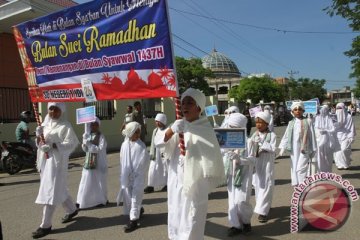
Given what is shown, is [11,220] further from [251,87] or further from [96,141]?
[251,87]

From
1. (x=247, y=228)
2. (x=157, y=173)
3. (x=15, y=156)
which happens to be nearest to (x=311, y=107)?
(x=157, y=173)

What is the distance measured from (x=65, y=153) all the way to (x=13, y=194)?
3.53m

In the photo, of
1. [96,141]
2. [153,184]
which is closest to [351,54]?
[153,184]

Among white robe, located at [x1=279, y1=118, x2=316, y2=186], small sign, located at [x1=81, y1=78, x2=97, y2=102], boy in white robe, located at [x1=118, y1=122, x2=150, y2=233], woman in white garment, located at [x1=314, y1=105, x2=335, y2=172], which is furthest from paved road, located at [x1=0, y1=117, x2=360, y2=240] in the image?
small sign, located at [x1=81, y1=78, x2=97, y2=102]

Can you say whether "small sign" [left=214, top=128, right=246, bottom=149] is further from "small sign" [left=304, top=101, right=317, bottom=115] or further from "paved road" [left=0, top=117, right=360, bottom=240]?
"small sign" [left=304, top=101, right=317, bottom=115]

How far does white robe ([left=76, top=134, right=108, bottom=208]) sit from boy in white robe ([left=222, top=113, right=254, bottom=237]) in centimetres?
259

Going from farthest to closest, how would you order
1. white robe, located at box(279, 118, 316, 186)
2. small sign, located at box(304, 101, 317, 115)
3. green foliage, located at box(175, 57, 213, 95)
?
green foliage, located at box(175, 57, 213, 95) → small sign, located at box(304, 101, 317, 115) → white robe, located at box(279, 118, 316, 186)

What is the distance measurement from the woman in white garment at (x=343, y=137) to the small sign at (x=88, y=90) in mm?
7462

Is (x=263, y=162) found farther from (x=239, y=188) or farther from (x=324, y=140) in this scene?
(x=324, y=140)

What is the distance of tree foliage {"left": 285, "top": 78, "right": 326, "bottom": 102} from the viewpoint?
77.3m

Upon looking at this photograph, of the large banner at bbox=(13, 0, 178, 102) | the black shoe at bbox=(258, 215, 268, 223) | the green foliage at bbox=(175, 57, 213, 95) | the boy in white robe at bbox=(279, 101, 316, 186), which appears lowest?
the black shoe at bbox=(258, 215, 268, 223)

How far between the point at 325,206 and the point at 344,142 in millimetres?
6969

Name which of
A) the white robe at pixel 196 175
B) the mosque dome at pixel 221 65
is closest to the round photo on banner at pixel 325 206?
the white robe at pixel 196 175

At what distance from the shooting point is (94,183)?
24.4 ft
